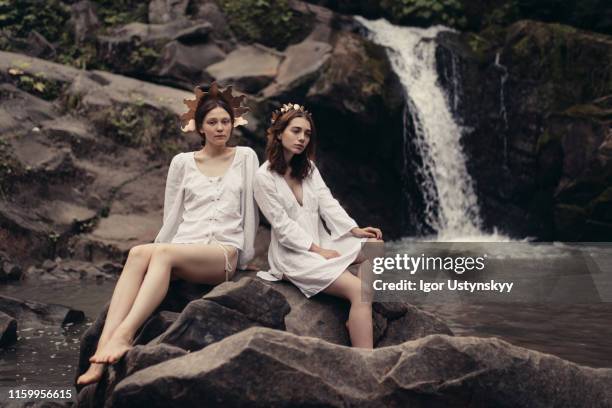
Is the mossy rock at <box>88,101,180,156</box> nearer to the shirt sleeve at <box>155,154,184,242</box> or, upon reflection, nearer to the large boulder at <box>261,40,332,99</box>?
the large boulder at <box>261,40,332,99</box>

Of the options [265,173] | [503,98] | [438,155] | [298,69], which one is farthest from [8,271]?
[503,98]

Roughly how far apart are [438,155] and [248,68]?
366 cm

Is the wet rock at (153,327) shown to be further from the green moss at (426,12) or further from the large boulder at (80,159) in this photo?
the green moss at (426,12)

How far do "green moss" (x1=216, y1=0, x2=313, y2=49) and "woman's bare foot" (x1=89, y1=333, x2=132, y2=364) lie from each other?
11381 mm

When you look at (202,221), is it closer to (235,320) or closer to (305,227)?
(305,227)

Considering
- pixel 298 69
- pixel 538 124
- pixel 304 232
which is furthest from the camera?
pixel 538 124

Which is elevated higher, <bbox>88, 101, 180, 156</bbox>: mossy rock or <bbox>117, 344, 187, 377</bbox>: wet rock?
<bbox>88, 101, 180, 156</bbox>: mossy rock

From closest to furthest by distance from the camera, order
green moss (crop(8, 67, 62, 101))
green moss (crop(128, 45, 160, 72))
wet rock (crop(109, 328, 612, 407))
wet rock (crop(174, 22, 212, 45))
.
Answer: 1. wet rock (crop(109, 328, 612, 407))
2. green moss (crop(8, 67, 62, 101))
3. green moss (crop(128, 45, 160, 72))
4. wet rock (crop(174, 22, 212, 45))

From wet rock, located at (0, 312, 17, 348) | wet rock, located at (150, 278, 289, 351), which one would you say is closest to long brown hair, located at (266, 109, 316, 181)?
wet rock, located at (150, 278, 289, 351)

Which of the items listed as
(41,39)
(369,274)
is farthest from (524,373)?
(41,39)

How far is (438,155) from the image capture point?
16250mm

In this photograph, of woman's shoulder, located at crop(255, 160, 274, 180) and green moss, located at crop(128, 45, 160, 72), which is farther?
green moss, located at crop(128, 45, 160, 72)

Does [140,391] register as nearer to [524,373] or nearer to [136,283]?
[136,283]

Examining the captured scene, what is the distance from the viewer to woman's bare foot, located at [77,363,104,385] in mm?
5662
